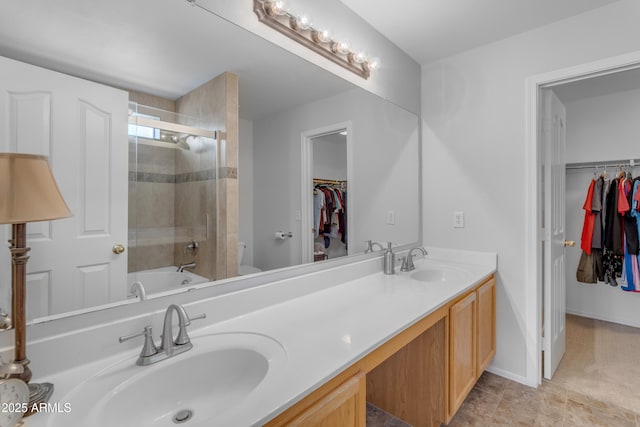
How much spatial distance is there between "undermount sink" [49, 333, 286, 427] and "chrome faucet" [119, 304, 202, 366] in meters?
0.02

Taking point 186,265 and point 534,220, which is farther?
point 534,220

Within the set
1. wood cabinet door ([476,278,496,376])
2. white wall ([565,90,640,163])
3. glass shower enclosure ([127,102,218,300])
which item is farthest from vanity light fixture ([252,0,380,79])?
white wall ([565,90,640,163])

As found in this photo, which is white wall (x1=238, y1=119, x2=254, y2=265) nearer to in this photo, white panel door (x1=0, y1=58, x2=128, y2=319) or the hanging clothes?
white panel door (x1=0, y1=58, x2=128, y2=319)

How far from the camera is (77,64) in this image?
2.87 ft

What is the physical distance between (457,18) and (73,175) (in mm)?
2124

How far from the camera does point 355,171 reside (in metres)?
1.93

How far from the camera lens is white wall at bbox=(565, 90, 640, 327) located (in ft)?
A: 9.46

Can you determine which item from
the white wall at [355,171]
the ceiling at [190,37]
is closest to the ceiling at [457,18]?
the ceiling at [190,37]

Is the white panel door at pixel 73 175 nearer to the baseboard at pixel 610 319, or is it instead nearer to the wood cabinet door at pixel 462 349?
the wood cabinet door at pixel 462 349

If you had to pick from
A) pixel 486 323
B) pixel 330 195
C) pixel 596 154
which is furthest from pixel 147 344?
pixel 596 154

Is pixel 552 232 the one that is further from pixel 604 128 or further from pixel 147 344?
pixel 147 344

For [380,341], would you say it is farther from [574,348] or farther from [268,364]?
[574,348]

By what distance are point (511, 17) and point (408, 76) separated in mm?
690

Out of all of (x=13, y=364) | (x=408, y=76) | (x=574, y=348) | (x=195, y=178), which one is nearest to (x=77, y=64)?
(x=195, y=178)
